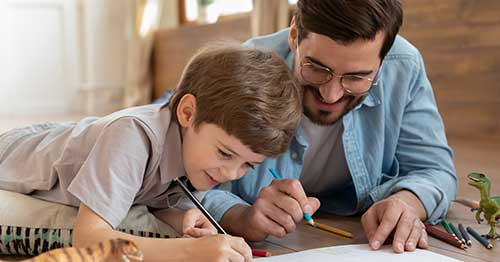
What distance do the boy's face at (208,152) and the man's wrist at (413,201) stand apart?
399mm

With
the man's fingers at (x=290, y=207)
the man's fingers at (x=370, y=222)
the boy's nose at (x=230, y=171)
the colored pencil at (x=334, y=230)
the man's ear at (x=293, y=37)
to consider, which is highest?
the man's ear at (x=293, y=37)

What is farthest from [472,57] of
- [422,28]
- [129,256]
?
[129,256]

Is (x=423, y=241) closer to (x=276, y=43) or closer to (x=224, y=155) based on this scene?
(x=224, y=155)

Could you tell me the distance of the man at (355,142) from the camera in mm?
1310

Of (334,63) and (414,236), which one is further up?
(334,63)

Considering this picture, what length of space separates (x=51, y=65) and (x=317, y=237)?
5101 millimetres

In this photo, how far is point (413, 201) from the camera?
4.75 feet

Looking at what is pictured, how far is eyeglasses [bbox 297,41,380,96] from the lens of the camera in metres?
1.38

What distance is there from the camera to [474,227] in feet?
5.11

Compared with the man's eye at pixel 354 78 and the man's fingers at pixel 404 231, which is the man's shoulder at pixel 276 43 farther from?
the man's fingers at pixel 404 231

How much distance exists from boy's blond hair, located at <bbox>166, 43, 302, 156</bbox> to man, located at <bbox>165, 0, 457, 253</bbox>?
150mm

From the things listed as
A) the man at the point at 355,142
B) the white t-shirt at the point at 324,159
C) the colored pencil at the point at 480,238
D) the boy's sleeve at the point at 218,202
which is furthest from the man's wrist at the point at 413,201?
the boy's sleeve at the point at 218,202

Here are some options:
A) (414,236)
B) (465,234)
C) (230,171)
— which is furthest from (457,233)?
(230,171)

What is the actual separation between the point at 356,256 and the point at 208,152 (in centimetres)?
34
